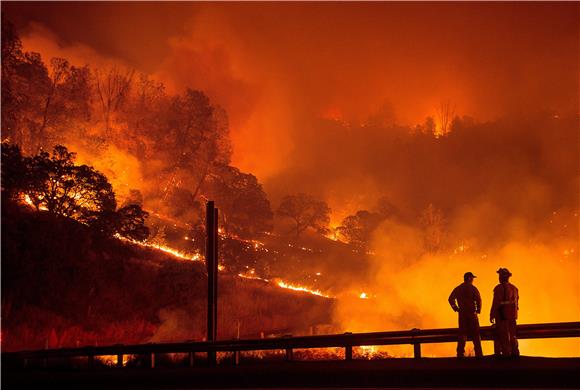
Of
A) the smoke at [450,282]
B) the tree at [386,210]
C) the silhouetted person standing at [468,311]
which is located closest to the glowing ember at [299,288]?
the smoke at [450,282]

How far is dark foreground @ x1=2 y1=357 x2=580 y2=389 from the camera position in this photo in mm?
11586

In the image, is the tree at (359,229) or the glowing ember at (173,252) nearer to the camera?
the glowing ember at (173,252)

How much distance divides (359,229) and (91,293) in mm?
48652

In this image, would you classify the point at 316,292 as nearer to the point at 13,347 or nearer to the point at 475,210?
the point at 13,347

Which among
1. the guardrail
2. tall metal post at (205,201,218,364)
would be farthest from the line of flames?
the guardrail

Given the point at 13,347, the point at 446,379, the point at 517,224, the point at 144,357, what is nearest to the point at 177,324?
the point at 13,347

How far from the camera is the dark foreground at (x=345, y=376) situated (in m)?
11.6

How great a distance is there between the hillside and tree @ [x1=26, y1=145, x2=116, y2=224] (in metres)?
1.33

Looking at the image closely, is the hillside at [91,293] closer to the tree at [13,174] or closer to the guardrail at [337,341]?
the tree at [13,174]

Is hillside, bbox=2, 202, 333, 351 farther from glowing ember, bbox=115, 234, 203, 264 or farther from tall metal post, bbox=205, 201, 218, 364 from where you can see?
tall metal post, bbox=205, 201, 218, 364

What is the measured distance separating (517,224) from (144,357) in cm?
7344

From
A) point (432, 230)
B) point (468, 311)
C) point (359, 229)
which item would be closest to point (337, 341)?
point (468, 311)

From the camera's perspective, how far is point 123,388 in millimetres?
13148

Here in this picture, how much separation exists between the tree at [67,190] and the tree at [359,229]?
147 ft
